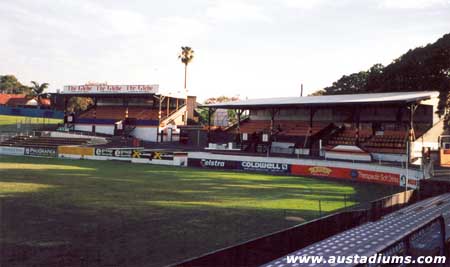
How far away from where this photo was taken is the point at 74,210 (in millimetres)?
Result: 14516

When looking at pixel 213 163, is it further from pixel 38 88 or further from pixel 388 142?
pixel 38 88

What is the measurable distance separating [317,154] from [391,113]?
8.89 meters

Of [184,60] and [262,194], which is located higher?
[184,60]

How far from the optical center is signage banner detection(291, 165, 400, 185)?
83.8ft

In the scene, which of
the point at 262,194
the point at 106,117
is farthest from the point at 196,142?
the point at 262,194

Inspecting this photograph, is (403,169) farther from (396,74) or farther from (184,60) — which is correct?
(184,60)

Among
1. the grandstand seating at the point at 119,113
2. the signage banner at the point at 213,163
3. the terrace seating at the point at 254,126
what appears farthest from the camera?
the grandstand seating at the point at 119,113

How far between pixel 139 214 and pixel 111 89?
47.4 m

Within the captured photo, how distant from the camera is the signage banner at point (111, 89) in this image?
2190 inches

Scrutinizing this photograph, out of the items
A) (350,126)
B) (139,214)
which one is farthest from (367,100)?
(139,214)

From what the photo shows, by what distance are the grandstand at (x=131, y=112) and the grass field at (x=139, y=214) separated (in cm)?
3038

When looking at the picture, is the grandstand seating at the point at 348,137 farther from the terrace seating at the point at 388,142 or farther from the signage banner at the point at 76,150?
the signage banner at the point at 76,150

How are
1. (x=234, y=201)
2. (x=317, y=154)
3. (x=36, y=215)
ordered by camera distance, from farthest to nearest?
(x=317, y=154) → (x=234, y=201) → (x=36, y=215)

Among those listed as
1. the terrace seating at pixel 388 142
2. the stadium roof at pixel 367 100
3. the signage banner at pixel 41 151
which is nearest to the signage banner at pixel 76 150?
the signage banner at pixel 41 151
